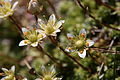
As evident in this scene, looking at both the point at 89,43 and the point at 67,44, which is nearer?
the point at 89,43

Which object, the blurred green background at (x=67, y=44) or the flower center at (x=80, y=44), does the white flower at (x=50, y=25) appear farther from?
the flower center at (x=80, y=44)

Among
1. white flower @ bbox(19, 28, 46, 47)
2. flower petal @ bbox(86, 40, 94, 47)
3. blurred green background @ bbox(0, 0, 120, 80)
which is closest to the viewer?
flower petal @ bbox(86, 40, 94, 47)

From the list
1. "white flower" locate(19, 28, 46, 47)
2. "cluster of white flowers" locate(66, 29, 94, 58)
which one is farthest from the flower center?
"white flower" locate(19, 28, 46, 47)

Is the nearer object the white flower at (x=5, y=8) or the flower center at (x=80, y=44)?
the flower center at (x=80, y=44)

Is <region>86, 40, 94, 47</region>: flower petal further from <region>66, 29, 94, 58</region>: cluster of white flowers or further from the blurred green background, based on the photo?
the blurred green background

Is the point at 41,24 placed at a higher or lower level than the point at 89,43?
higher

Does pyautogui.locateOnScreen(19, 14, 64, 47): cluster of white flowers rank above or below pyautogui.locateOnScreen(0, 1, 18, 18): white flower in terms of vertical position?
below

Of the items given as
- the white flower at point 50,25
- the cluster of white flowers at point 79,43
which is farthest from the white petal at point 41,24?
the cluster of white flowers at point 79,43

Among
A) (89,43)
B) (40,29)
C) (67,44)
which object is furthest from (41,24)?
(89,43)

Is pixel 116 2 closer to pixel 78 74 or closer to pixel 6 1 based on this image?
pixel 78 74

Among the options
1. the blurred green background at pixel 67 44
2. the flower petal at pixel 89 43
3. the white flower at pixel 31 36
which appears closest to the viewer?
the flower petal at pixel 89 43

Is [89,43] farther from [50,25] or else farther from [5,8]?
[5,8]
